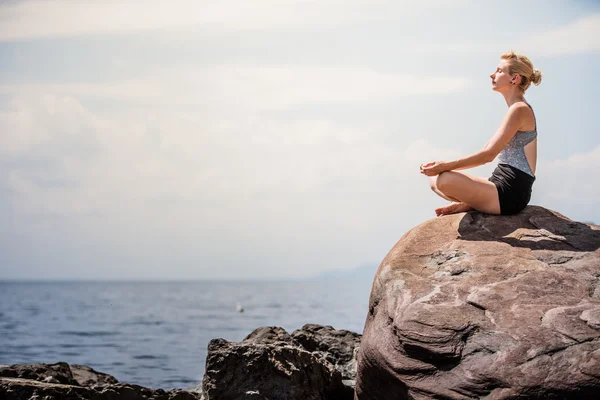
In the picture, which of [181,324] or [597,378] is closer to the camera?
[597,378]

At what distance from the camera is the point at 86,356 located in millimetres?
21875

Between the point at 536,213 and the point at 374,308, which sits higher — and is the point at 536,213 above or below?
above

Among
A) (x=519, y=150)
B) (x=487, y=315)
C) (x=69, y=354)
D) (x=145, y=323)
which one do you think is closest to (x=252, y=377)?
(x=487, y=315)

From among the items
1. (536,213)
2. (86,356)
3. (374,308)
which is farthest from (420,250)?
(86,356)

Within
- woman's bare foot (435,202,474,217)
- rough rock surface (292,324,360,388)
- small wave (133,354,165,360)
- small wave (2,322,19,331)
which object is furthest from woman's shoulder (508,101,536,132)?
small wave (2,322,19,331)

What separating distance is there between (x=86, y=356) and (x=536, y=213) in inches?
680

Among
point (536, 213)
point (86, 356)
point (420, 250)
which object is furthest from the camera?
point (86, 356)

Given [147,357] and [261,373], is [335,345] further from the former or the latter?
[147,357]

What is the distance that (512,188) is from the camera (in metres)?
7.67

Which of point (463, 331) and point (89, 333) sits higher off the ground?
point (463, 331)

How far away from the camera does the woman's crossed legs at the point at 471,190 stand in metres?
7.67

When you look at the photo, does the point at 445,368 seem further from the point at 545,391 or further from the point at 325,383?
the point at 325,383

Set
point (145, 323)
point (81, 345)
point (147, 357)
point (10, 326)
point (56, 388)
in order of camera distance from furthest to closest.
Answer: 1. point (145, 323)
2. point (10, 326)
3. point (81, 345)
4. point (147, 357)
5. point (56, 388)

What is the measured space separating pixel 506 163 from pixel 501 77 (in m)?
0.93
